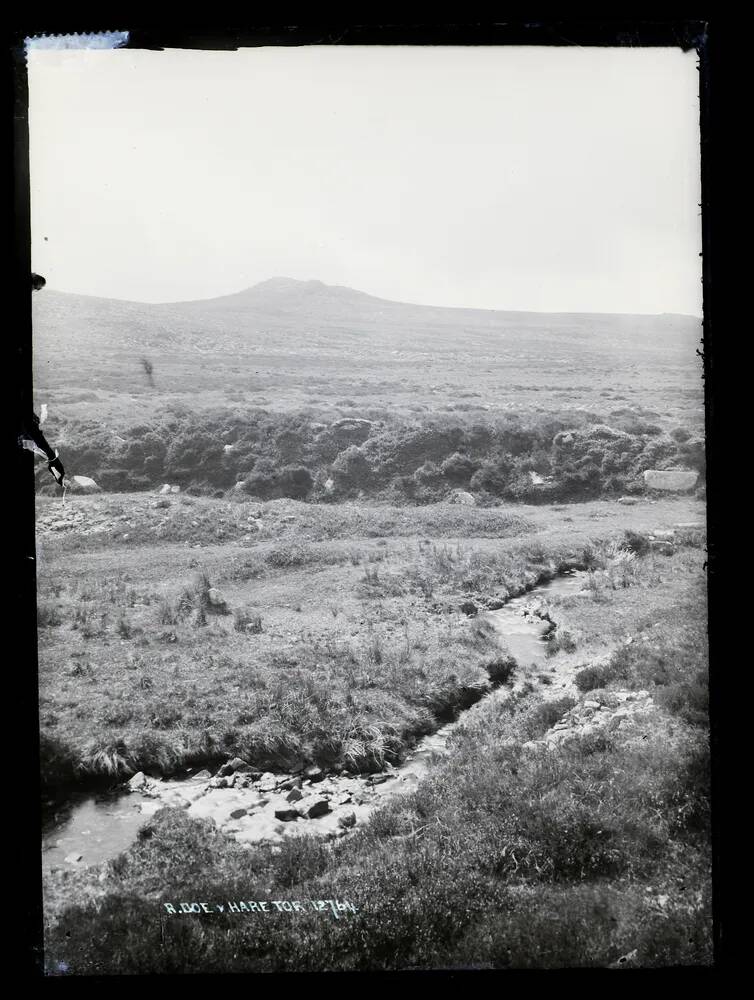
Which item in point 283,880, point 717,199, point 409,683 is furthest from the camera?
point 409,683

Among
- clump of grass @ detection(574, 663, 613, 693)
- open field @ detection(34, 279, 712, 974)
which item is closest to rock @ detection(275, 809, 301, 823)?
open field @ detection(34, 279, 712, 974)

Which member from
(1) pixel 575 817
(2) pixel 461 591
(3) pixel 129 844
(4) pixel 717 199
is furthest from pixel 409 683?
(4) pixel 717 199

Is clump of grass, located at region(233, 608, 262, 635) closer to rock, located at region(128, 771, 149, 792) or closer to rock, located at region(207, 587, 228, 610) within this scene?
rock, located at region(207, 587, 228, 610)

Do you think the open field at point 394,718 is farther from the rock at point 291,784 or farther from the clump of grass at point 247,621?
the rock at point 291,784

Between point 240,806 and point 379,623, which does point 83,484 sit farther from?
point 240,806

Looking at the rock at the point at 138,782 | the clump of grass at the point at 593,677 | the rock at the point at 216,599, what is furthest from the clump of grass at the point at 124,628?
the clump of grass at the point at 593,677

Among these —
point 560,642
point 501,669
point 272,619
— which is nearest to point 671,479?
point 560,642

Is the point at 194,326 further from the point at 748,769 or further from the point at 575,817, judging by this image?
the point at 748,769
